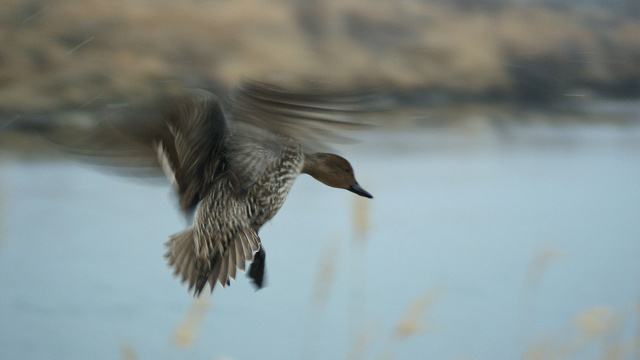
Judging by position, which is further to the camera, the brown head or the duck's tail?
the brown head

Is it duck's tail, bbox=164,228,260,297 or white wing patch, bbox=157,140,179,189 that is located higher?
white wing patch, bbox=157,140,179,189

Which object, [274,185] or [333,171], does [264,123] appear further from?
[333,171]

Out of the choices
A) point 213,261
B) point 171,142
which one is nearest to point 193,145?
point 171,142

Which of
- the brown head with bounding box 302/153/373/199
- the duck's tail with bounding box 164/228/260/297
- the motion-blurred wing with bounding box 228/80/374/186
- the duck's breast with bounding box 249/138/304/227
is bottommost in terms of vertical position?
the duck's tail with bounding box 164/228/260/297

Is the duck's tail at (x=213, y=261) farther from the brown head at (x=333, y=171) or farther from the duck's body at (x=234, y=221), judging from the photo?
the brown head at (x=333, y=171)

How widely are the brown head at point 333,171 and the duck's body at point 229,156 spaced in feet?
0.34

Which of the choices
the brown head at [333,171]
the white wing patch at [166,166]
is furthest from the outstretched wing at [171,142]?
the brown head at [333,171]

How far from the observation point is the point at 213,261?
2.52ft

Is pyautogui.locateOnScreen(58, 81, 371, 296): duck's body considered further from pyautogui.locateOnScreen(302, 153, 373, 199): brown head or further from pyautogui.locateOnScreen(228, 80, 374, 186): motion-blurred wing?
pyautogui.locateOnScreen(302, 153, 373, 199): brown head

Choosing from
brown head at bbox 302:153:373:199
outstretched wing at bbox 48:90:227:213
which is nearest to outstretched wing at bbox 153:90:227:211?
outstretched wing at bbox 48:90:227:213

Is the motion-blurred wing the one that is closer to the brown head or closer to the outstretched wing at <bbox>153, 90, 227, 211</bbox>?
the outstretched wing at <bbox>153, 90, 227, 211</bbox>

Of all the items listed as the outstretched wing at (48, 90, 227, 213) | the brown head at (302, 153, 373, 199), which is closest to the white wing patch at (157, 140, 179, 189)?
the outstretched wing at (48, 90, 227, 213)

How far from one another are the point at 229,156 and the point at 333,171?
204mm

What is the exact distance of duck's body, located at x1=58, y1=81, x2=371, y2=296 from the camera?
71 cm
